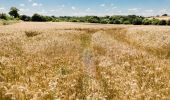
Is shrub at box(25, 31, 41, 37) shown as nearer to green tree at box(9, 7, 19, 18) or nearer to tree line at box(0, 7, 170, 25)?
tree line at box(0, 7, 170, 25)

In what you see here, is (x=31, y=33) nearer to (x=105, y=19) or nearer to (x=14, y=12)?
(x=105, y=19)

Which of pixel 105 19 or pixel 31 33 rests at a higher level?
pixel 31 33

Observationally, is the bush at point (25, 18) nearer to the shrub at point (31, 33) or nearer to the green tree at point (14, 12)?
the green tree at point (14, 12)

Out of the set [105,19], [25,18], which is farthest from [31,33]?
[25,18]

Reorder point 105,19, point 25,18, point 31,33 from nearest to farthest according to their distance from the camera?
point 31,33, point 105,19, point 25,18

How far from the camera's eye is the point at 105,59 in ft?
53.7

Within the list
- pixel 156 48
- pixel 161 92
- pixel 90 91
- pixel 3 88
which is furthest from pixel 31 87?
pixel 156 48

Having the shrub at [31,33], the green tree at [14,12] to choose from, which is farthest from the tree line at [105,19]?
the shrub at [31,33]

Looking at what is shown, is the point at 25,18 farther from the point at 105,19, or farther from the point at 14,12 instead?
the point at 105,19

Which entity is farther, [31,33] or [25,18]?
[25,18]

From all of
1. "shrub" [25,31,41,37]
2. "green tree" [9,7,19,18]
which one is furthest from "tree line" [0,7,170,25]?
"shrub" [25,31,41,37]

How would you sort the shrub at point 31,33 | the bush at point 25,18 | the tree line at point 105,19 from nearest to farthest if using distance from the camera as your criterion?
1. the shrub at point 31,33
2. the tree line at point 105,19
3. the bush at point 25,18

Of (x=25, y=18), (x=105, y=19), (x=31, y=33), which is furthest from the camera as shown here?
(x=25, y=18)

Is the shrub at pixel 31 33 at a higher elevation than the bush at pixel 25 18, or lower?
higher
